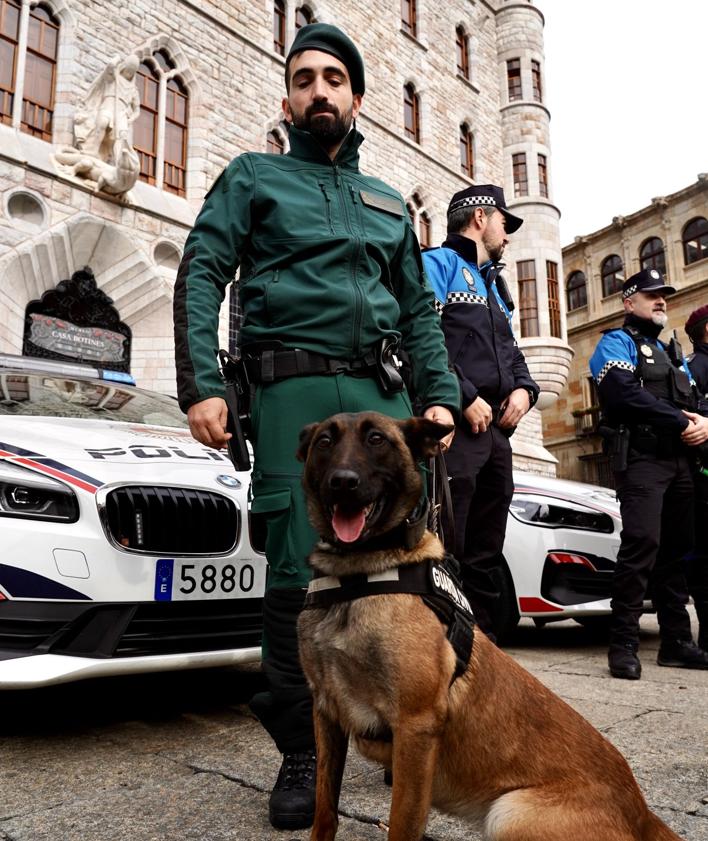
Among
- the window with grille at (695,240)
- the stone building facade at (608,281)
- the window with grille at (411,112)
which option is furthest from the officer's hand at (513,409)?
the window with grille at (695,240)

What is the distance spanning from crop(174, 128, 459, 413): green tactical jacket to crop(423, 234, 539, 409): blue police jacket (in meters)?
0.79

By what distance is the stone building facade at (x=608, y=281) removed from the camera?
28984 millimetres

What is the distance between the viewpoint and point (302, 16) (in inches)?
653

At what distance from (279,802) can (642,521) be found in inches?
114

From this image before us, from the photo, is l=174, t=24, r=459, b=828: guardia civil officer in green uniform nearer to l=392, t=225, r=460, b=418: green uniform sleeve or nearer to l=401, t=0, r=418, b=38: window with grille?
l=392, t=225, r=460, b=418: green uniform sleeve

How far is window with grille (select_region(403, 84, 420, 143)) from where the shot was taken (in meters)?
19.1

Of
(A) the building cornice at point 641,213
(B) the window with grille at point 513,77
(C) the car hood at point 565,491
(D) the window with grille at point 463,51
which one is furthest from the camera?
(A) the building cornice at point 641,213

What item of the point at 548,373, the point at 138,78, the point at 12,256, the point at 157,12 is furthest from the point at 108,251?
the point at 548,373

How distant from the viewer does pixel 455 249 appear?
3596 millimetres

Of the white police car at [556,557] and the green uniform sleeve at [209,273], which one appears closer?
the green uniform sleeve at [209,273]

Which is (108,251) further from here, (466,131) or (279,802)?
(466,131)

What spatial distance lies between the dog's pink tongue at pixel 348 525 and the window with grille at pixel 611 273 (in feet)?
112

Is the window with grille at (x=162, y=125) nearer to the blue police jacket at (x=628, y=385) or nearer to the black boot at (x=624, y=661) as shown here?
the blue police jacket at (x=628, y=385)

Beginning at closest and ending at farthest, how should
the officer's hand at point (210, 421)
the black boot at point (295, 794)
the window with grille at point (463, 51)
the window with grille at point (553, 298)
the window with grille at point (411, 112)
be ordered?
the black boot at point (295, 794), the officer's hand at point (210, 421), the window with grille at point (411, 112), the window with grille at point (553, 298), the window with grille at point (463, 51)
